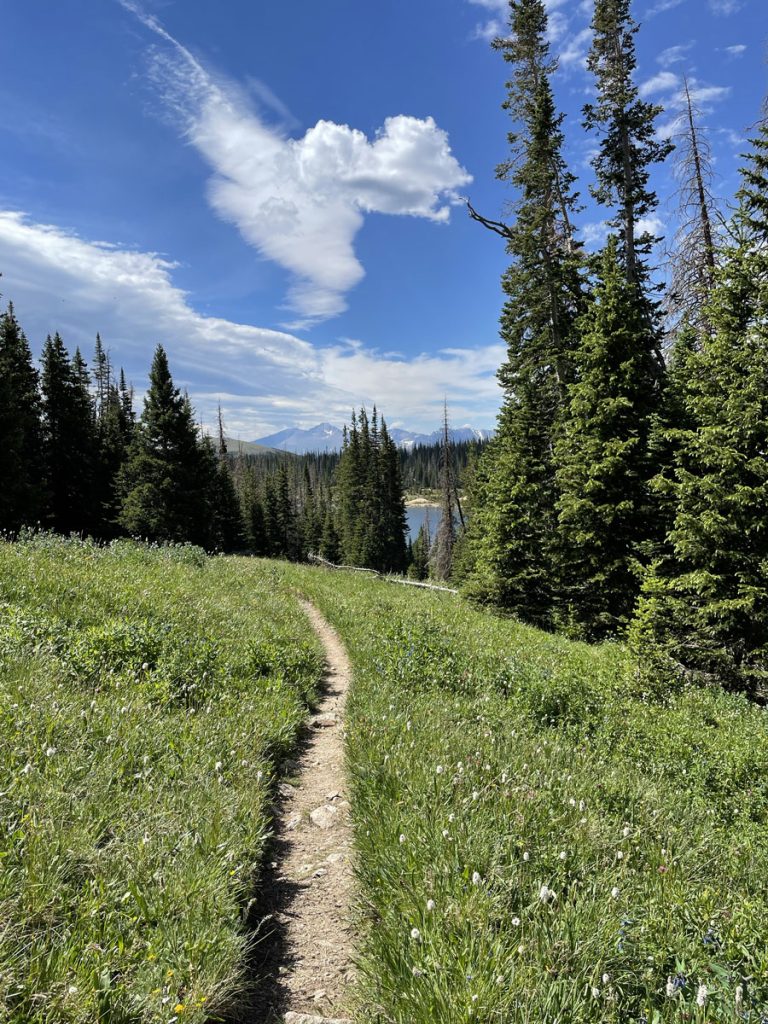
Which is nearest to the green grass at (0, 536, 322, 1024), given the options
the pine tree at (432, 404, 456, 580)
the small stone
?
the small stone

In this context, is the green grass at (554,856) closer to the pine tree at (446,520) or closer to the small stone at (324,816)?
the small stone at (324,816)

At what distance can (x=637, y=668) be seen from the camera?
9398 millimetres

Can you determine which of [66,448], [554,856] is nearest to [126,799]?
[554,856]

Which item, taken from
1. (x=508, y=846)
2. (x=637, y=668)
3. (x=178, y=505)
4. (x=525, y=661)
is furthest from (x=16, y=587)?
(x=178, y=505)

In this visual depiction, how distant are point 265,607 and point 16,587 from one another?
222 inches

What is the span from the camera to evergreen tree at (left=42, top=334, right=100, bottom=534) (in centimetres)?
3594

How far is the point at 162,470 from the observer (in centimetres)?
3312

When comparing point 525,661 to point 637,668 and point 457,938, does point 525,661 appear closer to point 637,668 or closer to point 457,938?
point 637,668

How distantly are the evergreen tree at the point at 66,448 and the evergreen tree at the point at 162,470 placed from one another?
514 cm

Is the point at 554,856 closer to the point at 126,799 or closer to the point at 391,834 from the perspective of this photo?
the point at 391,834

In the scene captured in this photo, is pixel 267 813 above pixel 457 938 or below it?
below

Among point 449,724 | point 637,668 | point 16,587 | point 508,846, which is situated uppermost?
point 16,587

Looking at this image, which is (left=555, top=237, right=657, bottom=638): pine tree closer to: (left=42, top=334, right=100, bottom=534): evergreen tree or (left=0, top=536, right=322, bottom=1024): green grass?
(left=0, top=536, right=322, bottom=1024): green grass

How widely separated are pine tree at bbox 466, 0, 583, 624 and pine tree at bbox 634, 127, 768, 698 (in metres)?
5.34
